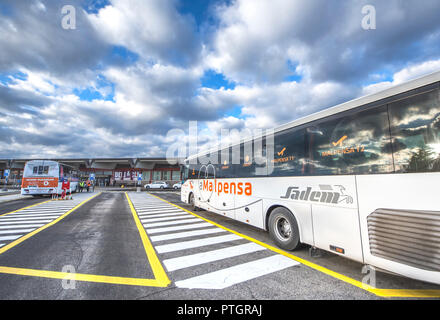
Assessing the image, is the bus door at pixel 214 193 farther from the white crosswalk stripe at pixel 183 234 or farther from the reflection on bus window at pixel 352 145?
the reflection on bus window at pixel 352 145

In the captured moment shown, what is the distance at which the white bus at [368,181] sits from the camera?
8.63ft

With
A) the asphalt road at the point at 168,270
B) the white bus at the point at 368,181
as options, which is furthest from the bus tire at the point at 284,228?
the asphalt road at the point at 168,270

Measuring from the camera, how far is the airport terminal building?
48062 millimetres

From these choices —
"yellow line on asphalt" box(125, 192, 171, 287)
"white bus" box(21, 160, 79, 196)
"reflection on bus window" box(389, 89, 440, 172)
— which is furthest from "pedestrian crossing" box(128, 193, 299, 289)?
"white bus" box(21, 160, 79, 196)

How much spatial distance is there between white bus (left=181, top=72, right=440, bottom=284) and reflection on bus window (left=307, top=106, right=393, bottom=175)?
0.01m

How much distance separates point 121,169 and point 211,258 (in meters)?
55.5

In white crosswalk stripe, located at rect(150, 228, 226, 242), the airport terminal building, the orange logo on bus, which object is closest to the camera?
white crosswalk stripe, located at rect(150, 228, 226, 242)

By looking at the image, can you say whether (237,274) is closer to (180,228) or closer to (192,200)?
(180,228)

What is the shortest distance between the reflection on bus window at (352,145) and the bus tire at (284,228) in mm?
1238

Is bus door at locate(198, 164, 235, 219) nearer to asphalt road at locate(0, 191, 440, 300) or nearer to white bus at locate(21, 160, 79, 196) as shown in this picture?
asphalt road at locate(0, 191, 440, 300)

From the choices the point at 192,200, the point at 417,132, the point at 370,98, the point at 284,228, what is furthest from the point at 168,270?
the point at 192,200
